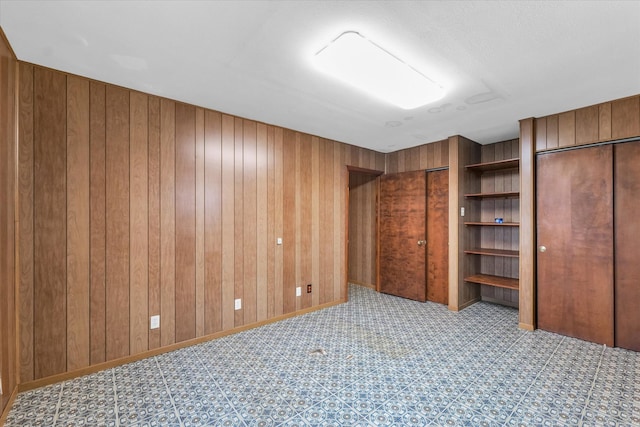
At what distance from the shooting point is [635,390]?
2.20 metres

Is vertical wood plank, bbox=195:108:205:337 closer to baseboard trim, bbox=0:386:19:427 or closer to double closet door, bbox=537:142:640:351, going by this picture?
baseboard trim, bbox=0:386:19:427

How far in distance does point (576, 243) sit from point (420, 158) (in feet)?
7.52

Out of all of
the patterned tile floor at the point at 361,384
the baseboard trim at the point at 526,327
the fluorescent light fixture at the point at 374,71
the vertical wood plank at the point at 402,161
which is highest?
the fluorescent light fixture at the point at 374,71

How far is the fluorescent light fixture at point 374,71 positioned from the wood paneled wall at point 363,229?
2.56 meters

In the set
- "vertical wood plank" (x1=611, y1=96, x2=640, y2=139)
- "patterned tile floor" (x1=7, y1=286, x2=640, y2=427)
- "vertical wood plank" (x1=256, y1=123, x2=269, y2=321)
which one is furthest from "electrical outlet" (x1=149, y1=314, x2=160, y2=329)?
"vertical wood plank" (x1=611, y1=96, x2=640, y2=139)

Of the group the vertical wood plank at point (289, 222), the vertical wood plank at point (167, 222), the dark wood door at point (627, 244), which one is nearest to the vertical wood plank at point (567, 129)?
the dark wood door at point (627, 244)

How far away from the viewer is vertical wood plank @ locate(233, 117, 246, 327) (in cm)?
333

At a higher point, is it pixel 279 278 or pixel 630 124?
pixel 630 124

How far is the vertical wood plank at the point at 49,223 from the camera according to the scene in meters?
2.23

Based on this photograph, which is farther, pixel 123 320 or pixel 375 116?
pixel 375 116

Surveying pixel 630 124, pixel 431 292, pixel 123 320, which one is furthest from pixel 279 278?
pixel 630 124

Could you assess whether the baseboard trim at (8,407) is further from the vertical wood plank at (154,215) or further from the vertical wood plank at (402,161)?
the vertical wood plank at (402,161)

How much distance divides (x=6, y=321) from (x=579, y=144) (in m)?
5.30

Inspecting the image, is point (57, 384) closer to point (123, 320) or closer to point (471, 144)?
point (123, 320)
